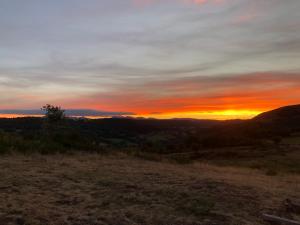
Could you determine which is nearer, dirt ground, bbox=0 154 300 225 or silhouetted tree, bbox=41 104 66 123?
dirt ground, bbox=0 154 300 225

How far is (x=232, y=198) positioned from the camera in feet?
37.7

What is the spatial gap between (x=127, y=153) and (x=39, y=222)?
16707 millimetres

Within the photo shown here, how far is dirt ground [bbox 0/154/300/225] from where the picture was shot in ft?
29.8

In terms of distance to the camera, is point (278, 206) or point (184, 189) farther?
point (184, 189)

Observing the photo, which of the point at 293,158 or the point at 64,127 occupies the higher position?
the point at 64,127

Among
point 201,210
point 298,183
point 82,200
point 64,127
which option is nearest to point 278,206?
point 201,210

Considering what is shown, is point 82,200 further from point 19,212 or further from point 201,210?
point 201,210

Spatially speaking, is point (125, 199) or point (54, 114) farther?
point (54, 114)

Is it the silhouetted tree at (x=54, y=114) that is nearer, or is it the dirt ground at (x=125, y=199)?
the dirt ground at (x=125, y=199)

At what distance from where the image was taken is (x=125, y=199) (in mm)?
10938

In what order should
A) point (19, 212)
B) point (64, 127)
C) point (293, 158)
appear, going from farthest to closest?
point (293, 158) < point (64, 127) < point (19, 212)

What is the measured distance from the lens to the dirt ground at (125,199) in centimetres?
908

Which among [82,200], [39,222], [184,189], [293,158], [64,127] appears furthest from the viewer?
[293,158]

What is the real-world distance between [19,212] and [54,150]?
44.1 ft
